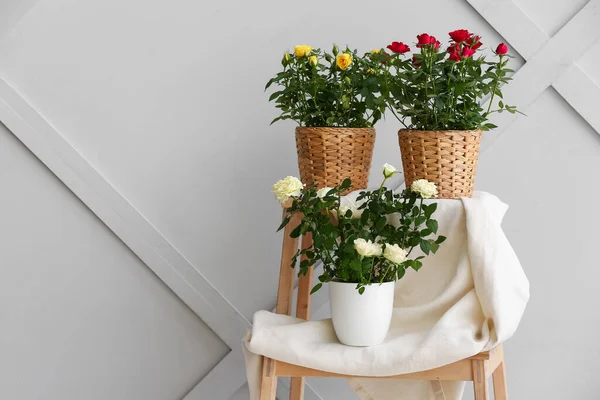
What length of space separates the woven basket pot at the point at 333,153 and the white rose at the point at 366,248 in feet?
0.84

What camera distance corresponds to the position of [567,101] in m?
1.84

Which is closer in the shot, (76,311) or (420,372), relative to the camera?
(420,372)

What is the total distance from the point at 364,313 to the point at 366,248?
0.46ft

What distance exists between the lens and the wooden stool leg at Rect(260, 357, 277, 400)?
139cm

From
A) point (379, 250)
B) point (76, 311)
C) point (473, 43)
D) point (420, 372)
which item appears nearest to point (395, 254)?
point (379, 250)

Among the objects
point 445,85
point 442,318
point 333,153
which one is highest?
point 445,85

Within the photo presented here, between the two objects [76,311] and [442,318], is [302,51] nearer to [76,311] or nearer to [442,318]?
[442,318]

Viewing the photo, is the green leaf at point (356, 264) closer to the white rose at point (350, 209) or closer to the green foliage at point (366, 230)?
the green foliage at point (366, 230)

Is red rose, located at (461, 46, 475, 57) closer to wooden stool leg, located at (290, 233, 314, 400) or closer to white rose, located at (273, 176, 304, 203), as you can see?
white rose, located at (273, 176, 304, 203)

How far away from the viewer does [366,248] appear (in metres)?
1.33

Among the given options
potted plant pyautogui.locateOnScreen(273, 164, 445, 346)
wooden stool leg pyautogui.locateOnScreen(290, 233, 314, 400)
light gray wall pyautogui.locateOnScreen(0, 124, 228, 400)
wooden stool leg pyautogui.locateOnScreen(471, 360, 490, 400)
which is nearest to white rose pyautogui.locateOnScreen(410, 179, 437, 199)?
potted plant pyautogui.locateOnScreen(273, 164, 445, 346)

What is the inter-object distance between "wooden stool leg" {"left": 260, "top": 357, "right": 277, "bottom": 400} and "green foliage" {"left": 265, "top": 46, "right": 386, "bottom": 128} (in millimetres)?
564

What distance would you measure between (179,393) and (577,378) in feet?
3.87

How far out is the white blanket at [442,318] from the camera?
1314mm
